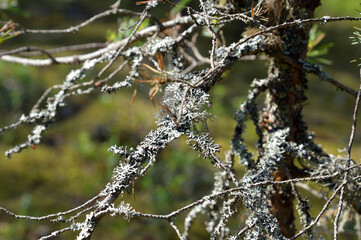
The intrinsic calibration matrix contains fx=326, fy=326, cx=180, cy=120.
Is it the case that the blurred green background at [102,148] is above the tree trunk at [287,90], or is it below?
above

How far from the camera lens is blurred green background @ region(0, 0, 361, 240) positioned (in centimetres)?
247

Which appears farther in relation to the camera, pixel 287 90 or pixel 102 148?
pixel 102 148

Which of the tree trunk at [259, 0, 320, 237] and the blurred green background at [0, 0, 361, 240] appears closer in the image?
the tree trunk at [259, 0, 320, 237]

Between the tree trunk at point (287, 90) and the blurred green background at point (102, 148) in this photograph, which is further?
the blurred green background at point (102, 148)

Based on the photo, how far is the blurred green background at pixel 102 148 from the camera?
2.47 meters

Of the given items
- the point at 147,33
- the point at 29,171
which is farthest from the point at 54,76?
the point at 147,33

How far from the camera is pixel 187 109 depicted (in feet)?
2.22

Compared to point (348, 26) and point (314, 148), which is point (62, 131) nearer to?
point (314, 148)

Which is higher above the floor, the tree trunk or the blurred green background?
the blurred green background

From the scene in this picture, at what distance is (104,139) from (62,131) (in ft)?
1.39

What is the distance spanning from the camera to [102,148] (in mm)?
3164

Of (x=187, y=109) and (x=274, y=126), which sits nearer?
(x=187, y=109)

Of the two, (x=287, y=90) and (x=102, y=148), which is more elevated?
(x=102, y=148)

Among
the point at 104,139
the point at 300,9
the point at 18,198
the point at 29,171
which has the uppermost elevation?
the point at 104,139
